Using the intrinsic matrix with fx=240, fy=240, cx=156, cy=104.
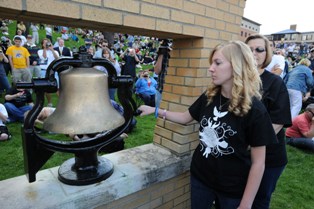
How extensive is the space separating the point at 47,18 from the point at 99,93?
21.2 inches

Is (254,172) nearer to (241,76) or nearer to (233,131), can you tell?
(233,131)

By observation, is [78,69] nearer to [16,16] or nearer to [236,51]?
[16,16]

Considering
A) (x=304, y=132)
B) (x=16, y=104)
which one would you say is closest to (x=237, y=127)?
(x=304, y=132)

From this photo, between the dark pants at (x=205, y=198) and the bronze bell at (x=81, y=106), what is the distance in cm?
90

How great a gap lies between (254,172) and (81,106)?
1.21 meters

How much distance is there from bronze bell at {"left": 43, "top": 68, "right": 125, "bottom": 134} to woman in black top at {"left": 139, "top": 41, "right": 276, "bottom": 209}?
74 centimetres

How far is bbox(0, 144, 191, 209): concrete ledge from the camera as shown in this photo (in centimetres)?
158

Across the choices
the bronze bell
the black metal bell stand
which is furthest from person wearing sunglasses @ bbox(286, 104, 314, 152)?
the bronze bell

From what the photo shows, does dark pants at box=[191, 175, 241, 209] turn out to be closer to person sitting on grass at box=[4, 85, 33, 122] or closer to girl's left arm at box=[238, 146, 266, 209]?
girl's left arm at box=[238, 146, 266, 209]

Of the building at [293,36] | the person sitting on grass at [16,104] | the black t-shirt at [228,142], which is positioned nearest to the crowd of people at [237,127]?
the black t-shirt at [228,142]

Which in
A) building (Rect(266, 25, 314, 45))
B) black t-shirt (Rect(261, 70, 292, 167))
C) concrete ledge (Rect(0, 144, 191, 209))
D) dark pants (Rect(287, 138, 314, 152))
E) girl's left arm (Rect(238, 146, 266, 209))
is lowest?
dark pants (Rect(287, 138, 314, 152))

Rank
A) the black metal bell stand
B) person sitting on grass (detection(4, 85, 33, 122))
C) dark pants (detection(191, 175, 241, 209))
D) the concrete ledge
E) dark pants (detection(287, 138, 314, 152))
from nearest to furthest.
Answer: the black metal bell stand, the concrete ledge, dark pants (detection(191, 175, 241, 209)), dark pants (detection(287, 138, 314, 152)), person sitting on grass (detection(4, 85, 33, 122))

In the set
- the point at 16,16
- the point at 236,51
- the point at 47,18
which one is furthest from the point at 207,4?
the point at 16,16

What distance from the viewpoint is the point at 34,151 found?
148 cm
